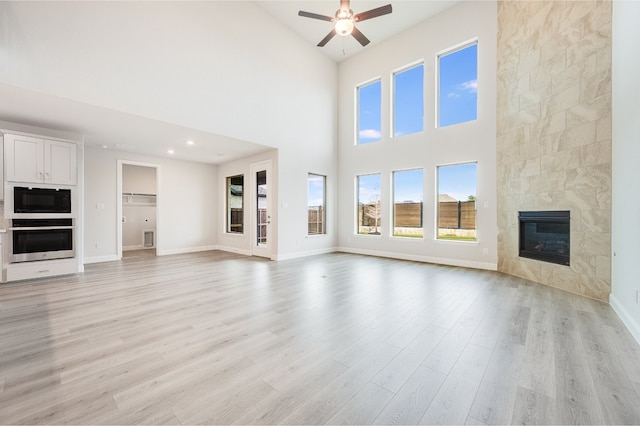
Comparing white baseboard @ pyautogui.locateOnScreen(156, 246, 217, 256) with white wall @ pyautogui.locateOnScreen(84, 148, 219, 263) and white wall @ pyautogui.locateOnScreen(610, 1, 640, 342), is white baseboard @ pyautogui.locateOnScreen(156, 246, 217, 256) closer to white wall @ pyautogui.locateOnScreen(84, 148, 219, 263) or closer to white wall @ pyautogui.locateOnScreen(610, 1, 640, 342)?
white wall @ pyautogui.locateOnScreen(84, 148, 219, 263)

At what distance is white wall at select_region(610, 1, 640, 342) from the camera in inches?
102

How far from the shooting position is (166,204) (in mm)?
7301

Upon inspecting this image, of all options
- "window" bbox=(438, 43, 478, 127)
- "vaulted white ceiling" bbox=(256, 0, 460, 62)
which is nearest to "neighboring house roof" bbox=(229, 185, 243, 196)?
"vaulted white ceiling" bbox=(256, 0, 460, 62)

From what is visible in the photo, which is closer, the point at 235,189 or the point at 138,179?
the point at 235,189

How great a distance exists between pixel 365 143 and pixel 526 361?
630 cm

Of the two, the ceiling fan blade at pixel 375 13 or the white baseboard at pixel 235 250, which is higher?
the ceiling fan blade at pixel 375 13

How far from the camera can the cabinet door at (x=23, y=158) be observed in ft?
13.5

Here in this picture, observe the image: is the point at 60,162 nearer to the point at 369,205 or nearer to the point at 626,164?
the point at 369,205

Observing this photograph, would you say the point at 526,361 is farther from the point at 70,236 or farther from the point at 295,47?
the point at 295,47

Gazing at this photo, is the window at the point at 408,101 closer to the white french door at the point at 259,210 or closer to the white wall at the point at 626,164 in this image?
the white wall at the point at 626,164

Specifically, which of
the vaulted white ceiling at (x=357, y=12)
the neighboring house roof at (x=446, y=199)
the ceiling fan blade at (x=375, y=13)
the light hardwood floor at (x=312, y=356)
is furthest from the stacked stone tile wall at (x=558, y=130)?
the ceiling fan blade at (x=375, y=13)

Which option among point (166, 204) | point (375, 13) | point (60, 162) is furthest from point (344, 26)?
point (166, 204)

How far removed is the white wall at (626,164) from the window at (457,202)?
2.38 m

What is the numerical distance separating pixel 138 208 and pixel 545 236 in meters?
10.2
